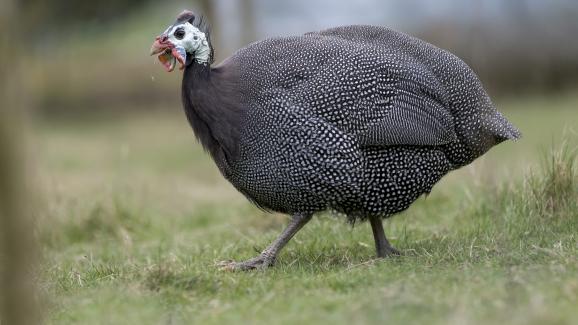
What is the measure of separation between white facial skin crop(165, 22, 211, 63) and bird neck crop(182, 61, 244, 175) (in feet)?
0.19

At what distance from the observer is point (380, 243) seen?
5262mm

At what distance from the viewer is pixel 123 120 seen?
632 inches

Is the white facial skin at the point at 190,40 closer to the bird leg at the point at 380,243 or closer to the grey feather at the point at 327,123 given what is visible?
the grey feather at the point at 327,123

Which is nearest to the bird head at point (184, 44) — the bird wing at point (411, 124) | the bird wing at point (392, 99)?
the bird wing at point (392, 99)

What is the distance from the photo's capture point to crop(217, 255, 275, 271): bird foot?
4.94 m

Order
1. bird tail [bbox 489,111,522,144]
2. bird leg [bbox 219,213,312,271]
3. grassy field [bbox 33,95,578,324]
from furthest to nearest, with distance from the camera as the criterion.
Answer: bird tail [bbox 489,111,522,144]
bird leg [bbox 219,213,312,271]
grassy field [bbox 33,95,578,324]

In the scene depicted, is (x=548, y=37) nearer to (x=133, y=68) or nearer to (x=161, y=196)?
(x=133, y=68)

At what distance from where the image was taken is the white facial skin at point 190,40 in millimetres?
5039

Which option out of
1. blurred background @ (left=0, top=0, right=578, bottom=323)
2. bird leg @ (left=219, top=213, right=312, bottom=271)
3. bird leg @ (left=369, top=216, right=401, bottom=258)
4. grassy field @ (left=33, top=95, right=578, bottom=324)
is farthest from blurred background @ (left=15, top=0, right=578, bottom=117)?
bird leg @ (left=219, top=213, right=312, bottom=271)

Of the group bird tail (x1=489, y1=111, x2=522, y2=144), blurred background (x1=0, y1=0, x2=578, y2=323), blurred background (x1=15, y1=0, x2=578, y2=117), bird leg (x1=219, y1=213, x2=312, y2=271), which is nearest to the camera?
bird leg (x1=219, y1=213, x2=312, y2=271)

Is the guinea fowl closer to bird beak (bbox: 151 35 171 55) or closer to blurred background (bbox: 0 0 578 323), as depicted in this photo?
bird beak (bbox: 151 35 171 55)

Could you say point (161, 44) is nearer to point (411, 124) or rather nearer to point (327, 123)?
point (327, 123)

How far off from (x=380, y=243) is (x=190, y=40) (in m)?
1.53

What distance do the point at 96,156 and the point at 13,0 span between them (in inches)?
384
